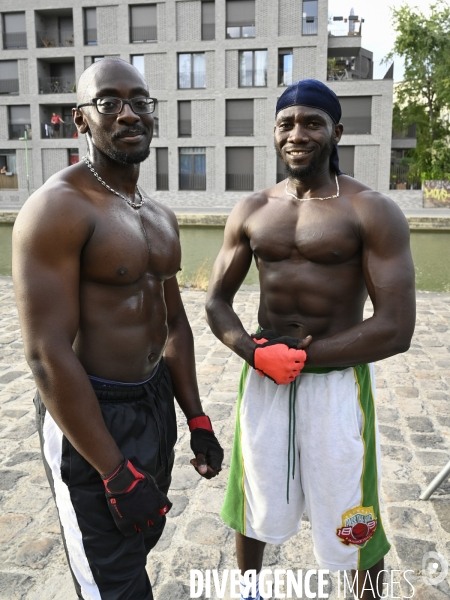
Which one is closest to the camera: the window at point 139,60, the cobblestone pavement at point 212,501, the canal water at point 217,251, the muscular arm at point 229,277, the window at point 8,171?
the muscular arm at point 229,277

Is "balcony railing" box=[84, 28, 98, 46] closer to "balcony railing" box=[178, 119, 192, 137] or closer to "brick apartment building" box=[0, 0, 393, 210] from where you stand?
"brick apartment building" box=[0, 0, 393, 210]

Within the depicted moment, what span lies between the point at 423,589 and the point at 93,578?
5.56ft

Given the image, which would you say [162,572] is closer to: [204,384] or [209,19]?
[204,384]

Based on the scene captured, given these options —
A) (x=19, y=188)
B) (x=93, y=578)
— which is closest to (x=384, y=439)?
(x=93, y=578)

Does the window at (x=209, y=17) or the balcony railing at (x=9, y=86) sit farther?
the balcony railing at (x=9, y=86)

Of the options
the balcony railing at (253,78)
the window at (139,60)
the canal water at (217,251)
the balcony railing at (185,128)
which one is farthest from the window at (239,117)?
the canal water at (217,251)

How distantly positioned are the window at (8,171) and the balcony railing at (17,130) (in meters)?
0.99

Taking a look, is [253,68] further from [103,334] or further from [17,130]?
[103,334]

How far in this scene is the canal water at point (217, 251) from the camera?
1207cm

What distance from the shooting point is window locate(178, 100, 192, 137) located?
32.8 metres

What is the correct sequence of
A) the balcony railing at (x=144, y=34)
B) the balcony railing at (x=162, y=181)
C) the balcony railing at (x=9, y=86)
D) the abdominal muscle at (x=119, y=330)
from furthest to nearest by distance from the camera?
1. the balcony railing at (x=9, y=86)
2. the balcony railing at (x=162, y=181)
3. the balcony railing at (x=144, y=34)
4. the abdominal muscle at (x=119, y=330)

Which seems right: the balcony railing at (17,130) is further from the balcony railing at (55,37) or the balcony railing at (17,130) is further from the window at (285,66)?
the window at (285,66)

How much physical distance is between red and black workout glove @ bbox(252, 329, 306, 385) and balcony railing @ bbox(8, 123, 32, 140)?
36373 millimetres


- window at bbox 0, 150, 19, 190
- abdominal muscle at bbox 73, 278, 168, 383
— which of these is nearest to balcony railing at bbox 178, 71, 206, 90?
window at bbox 0, 150, 19, 190
